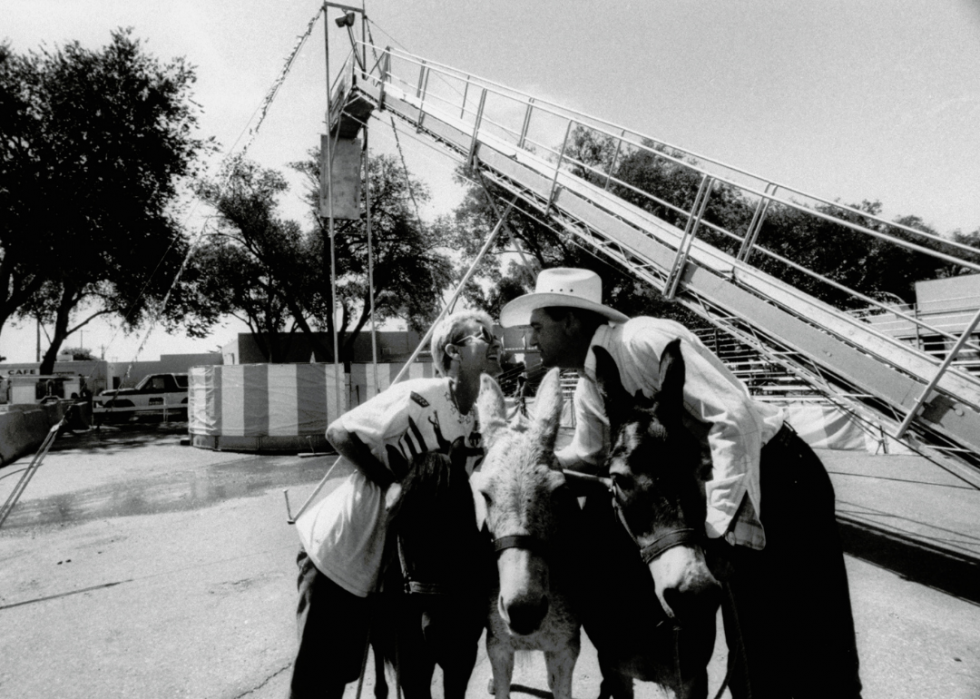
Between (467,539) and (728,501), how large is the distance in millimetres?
849

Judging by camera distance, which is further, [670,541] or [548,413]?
[548,413]

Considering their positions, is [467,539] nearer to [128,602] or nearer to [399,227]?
[128,602]

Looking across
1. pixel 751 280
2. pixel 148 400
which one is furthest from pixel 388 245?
pixel 751 280

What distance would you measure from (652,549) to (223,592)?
4799mm

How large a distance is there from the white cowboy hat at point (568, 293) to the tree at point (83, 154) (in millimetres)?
18703

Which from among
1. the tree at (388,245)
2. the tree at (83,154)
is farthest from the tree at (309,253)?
the tree at (83,154)

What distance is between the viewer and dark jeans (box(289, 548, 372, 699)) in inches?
84.4

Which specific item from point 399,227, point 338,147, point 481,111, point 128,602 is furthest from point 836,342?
point 399,227

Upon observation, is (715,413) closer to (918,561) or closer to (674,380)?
(674,380)

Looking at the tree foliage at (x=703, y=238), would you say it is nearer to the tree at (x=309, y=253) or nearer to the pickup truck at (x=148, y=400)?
the tree at (x=309, y=253)

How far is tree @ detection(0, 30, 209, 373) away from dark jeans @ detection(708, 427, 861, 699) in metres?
19.6

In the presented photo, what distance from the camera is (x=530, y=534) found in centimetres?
175

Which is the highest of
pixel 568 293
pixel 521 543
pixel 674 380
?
pixel 568 293

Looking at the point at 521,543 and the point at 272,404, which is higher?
the point at 521,543
